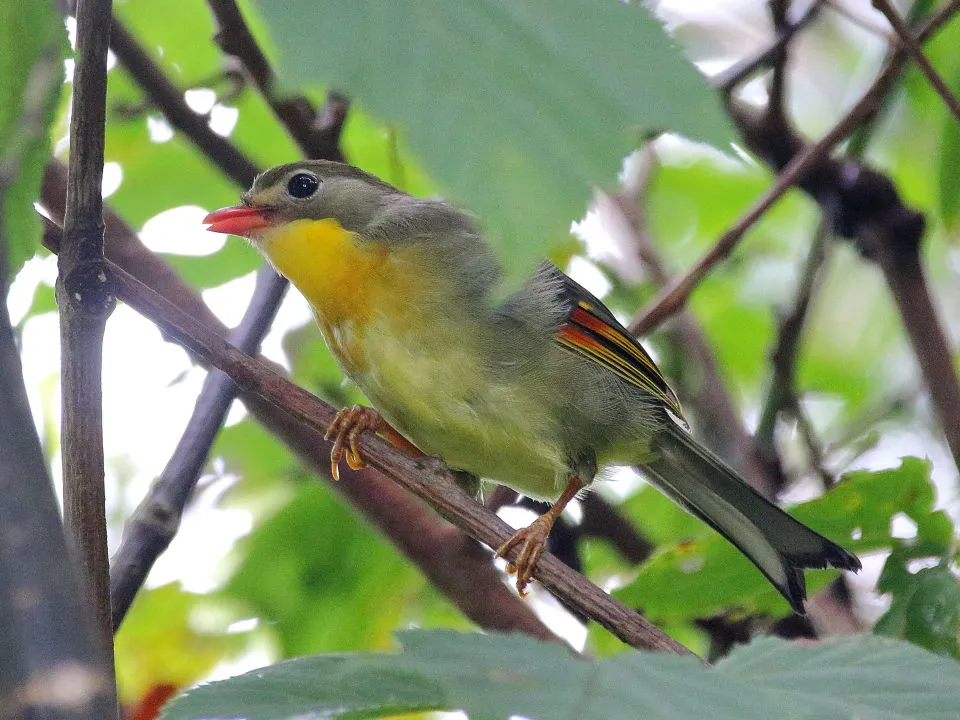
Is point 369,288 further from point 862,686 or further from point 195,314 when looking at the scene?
point 862,686

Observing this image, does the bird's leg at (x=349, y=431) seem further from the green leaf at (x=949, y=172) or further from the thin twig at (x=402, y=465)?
the green leaf at (x=949, y=172)

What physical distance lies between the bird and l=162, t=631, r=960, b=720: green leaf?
1650 millimetres

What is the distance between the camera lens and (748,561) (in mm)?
2980

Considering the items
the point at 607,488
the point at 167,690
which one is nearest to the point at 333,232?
the point at 167,690

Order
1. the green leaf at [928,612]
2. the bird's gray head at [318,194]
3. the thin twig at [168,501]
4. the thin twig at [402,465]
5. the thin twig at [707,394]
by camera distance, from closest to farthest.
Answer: the thin twig at [402,465] < the thin twig at [168,501] < the green leaf at [928,612] < the bird's gray head at [318,194] < the thin twig at [707,394]

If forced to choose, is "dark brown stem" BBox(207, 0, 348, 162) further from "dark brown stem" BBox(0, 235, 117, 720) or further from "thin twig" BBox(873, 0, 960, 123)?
"dark brown stem" BBox(0, 235, 117, 720)

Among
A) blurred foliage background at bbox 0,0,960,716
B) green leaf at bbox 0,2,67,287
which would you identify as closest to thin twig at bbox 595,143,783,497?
blurred foliage background at bbox 0,0,960,716

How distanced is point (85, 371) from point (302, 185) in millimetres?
2089

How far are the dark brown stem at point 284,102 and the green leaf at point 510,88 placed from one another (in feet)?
6.66

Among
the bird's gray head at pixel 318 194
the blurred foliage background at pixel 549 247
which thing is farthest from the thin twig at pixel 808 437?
the bird's gray head at pixel 318 194

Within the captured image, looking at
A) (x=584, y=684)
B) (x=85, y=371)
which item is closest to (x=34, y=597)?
(x=584, y=684)

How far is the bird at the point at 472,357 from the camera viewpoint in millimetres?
3475

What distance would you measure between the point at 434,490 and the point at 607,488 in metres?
3.04

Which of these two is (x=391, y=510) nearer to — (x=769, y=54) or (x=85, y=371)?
(x=85, y=371)
